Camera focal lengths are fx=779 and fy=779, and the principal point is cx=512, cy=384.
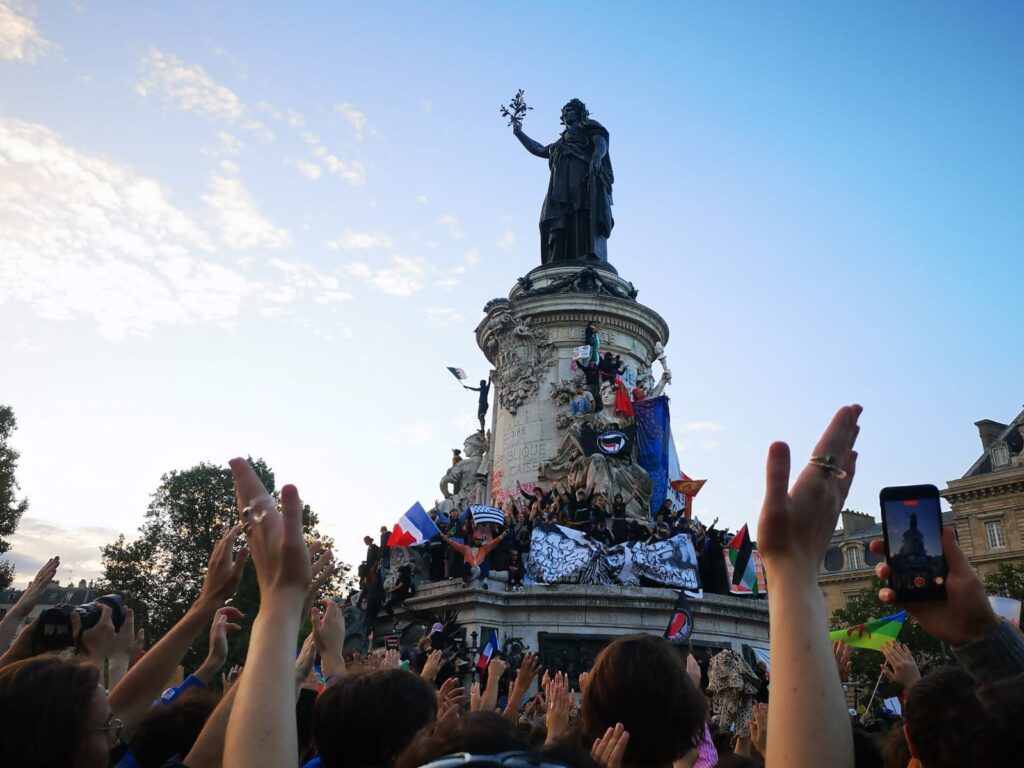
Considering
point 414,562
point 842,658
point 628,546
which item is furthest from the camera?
point 414,562

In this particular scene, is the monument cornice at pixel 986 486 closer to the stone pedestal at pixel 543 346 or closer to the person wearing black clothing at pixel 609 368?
the stone pedestal at pixel 543 346

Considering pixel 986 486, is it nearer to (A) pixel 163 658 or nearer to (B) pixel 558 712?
(B) pixel 558 712

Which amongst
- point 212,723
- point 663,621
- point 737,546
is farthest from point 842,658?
point 737,546

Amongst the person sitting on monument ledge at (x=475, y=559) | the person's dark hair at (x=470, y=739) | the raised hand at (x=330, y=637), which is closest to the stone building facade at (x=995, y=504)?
the person sitting on monument ledge at (x=475, y=559)

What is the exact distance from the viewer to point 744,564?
61.1 feet

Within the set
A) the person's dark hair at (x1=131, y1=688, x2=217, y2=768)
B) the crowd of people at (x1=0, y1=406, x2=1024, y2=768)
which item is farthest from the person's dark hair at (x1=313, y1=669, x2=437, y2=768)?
the person's dark hair at (x1=131, y1=688, x2=217, y2=768)

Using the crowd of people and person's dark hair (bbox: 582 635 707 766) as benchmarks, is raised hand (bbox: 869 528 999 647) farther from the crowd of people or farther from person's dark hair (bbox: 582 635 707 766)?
person's dark hair (bbox: 582 635 707 766)

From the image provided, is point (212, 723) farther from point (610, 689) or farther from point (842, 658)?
point (842, 658)

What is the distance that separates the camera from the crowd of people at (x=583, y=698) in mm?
1899

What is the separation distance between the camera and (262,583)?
2.47 metres

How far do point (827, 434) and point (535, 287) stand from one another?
24.2 meters

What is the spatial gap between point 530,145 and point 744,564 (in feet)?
58.5

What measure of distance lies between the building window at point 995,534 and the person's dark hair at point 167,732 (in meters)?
47.9

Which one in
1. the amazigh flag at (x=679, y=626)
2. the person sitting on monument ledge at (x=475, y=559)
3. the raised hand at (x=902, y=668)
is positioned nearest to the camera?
the raised hand at (x=902, y=668)
